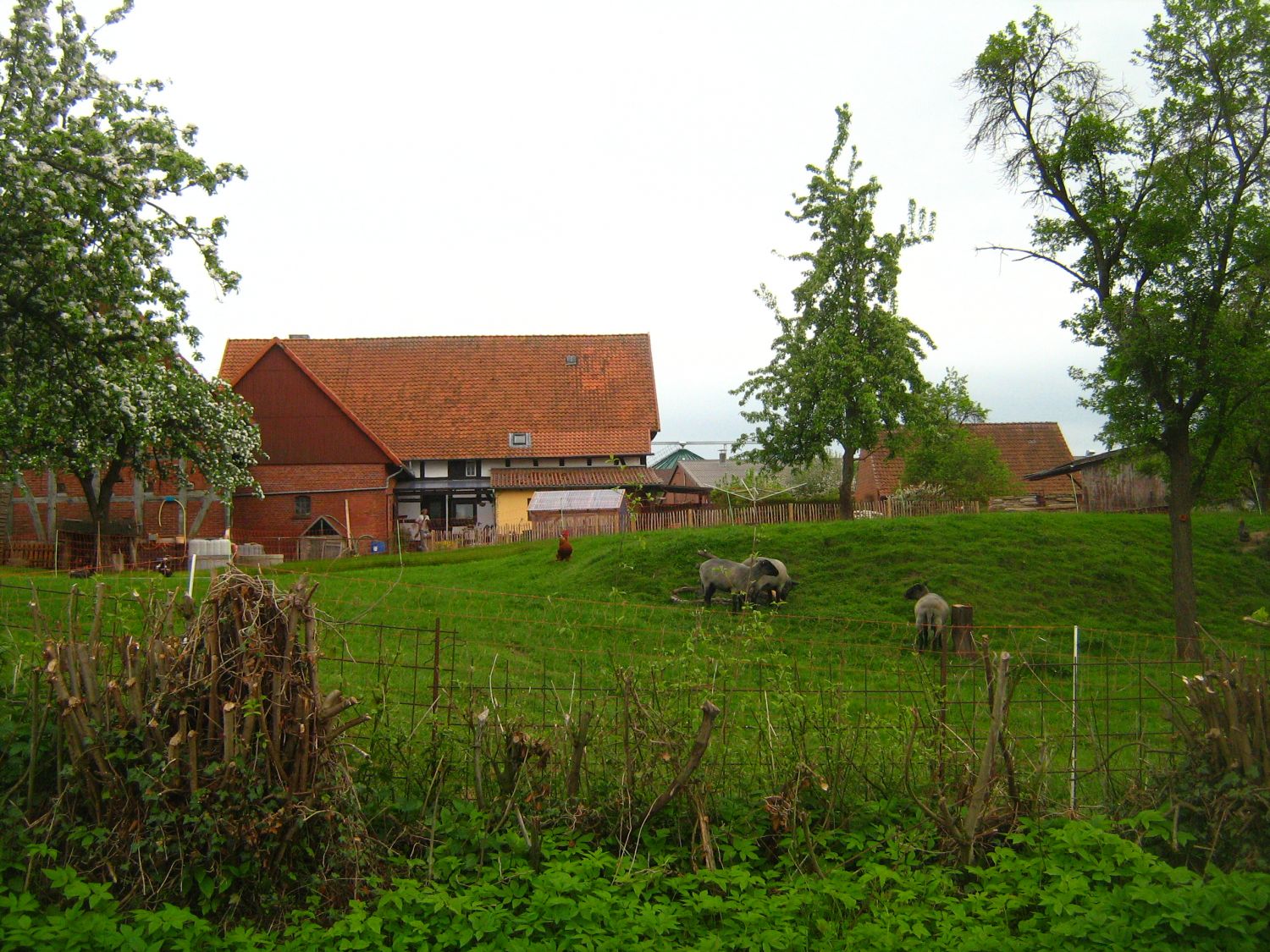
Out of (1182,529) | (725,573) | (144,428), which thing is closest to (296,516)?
(144,428)

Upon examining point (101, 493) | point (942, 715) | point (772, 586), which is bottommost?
point (772, 586)

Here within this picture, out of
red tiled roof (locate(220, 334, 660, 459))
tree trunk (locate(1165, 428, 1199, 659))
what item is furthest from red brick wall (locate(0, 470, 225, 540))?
tree trunk (locate(1165, 428, 1199, 659))

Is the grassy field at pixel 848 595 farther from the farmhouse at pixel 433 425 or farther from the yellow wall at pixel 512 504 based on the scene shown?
the yellow wall at pixel 512 504

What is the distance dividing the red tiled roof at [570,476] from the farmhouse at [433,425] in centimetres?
8

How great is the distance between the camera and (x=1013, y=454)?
52.9 meters

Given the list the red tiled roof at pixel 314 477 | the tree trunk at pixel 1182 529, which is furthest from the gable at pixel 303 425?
the tree trunk at pixel 1182 529

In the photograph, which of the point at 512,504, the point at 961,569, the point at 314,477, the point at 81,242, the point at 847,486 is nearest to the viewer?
the point at 81,242

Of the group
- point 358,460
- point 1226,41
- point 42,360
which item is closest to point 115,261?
point 42,360

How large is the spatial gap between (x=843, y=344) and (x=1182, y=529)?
39.5 ft

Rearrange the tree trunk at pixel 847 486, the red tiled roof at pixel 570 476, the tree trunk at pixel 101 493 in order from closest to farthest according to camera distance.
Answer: the tree trunk at pixel 101 493 < the tree trunk at pixel 847 486 < the red tiled roof at pixel 570 476

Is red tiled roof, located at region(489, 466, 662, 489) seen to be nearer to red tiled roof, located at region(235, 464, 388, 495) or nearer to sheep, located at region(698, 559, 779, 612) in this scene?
red tiled roof, located at region(235, 464, 388, 495)

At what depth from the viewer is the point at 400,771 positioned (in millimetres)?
6434

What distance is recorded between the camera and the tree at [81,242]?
1291 centimetres

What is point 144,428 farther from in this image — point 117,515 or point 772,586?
point 117,515
